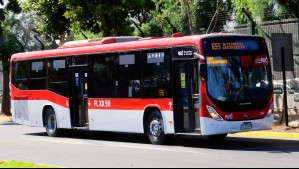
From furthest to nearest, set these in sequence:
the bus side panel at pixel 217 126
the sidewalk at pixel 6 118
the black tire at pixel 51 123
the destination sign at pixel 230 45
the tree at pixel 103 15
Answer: the sidewalk at pixel 6 118 < the tree at pixel 103 15 < the black tire at pixel 51 123 < the destination sign at pixel 230 45 < the bus side panel at pixel 217 126

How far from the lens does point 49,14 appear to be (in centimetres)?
3128

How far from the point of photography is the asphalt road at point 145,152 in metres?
13.7

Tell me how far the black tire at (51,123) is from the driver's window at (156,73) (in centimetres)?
528

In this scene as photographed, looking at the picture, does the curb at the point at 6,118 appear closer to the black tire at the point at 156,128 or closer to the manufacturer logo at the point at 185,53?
the black tire at the point at 156,128

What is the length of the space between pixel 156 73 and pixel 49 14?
14.2 m

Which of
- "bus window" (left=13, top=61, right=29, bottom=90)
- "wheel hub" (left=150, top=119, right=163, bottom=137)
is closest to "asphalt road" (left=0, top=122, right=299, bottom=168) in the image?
"wheel hub" (left=150, top=119, right=163, bottom=137)

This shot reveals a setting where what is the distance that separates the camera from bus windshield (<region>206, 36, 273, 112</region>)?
55.0 ft

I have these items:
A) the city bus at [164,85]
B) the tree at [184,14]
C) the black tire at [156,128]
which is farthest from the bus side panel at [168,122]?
the tree at [184,14]

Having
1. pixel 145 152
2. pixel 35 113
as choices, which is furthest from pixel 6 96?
pixel 145 152

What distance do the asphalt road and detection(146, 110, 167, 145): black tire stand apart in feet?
A: 0.75

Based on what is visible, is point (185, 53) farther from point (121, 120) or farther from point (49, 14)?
point (49, 14)

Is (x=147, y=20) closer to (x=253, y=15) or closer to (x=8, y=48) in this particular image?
(x=8, y=48)

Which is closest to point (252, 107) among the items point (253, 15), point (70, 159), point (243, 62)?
point (243, 62)

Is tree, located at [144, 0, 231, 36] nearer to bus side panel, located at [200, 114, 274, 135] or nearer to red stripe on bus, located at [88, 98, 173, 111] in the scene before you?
red stripe on bus, located at [88, 98, 173, 111]
